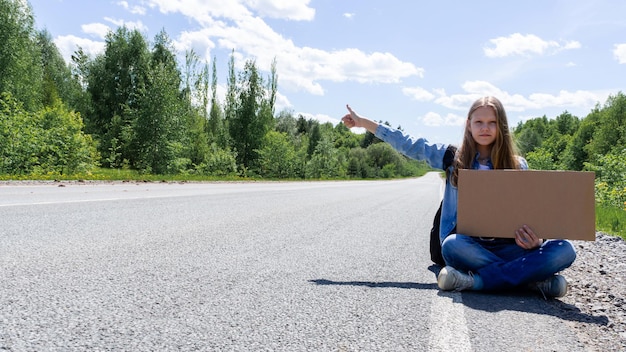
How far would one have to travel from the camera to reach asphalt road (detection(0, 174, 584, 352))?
203 cm

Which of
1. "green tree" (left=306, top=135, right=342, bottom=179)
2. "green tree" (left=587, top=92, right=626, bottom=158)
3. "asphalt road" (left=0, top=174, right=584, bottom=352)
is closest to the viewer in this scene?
"asphalt road" (left=0, top=174, right=584, bottom=352)

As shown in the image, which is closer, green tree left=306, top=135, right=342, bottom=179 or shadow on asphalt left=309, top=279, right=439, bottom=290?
shadow on asphalt left=309, top=279, right=439, bottom=290

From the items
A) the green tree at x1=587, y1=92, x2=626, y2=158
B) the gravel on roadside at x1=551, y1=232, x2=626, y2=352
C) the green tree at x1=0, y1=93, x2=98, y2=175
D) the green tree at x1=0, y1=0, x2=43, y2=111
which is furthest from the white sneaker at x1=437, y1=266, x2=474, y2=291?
the green tree at x1=587, y1=92, x2=626, y2=158

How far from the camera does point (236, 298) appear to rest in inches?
104

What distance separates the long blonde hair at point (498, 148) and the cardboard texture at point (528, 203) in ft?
1.03

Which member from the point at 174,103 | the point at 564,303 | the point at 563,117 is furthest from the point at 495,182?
the point at 563,117

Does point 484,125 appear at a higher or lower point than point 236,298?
higher

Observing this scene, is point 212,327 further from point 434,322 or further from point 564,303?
point 564,303

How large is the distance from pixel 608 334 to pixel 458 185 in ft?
4.11

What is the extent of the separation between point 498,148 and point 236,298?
7.26 feet

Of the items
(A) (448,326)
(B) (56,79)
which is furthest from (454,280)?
(B) (56,79)

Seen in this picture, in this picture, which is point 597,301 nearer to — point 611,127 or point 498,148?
point 498,148

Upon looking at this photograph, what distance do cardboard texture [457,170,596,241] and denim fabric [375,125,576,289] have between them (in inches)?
4.3

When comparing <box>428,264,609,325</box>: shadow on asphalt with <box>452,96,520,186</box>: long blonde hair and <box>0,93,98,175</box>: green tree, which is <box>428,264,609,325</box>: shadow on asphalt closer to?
<box>452,96,520,186</box>: long blonde hair
